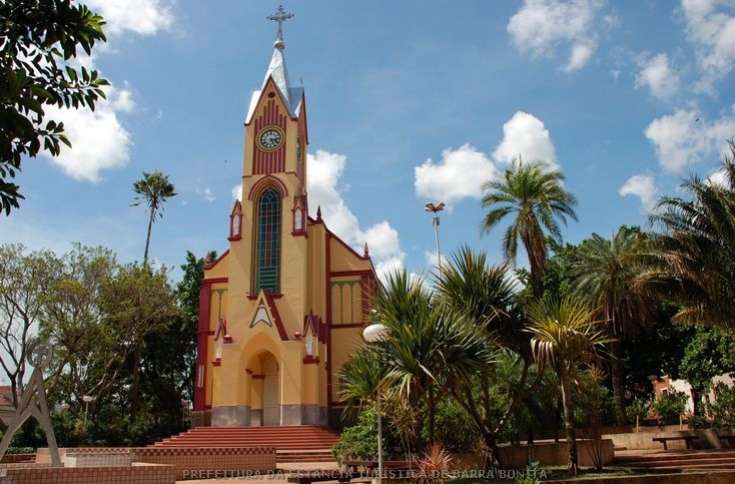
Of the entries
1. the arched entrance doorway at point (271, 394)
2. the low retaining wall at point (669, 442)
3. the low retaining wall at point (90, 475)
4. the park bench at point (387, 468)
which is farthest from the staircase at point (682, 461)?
the arched entrance doorway at point (271, 394)

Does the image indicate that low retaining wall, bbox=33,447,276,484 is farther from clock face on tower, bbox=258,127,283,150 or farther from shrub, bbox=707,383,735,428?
clock face on tower, bbox=258,127,283,150

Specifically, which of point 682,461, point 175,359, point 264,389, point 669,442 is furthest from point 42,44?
point 175,359

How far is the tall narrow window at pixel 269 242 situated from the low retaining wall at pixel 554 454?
18895 mm

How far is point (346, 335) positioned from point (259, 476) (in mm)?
17547

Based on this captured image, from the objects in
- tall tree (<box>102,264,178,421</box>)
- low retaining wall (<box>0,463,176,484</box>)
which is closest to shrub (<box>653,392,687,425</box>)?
low retaining wall (<box>0,463,176,484</box>)

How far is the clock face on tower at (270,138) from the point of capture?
3612 cm

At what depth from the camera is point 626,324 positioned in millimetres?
28922

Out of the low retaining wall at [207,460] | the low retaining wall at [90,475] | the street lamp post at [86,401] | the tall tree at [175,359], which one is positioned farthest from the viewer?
the tall tree at [175,359]

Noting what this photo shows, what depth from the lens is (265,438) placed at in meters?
28.6

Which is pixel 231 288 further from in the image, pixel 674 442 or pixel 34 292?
pixel 674 442

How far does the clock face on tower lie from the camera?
36.1 meters

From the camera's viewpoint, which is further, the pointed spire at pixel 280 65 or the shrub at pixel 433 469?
the pointed spire at pixel 280 65

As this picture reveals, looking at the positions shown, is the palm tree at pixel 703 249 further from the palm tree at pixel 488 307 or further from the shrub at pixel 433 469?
the shrub at pixel 433 469

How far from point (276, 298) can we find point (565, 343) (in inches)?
844
